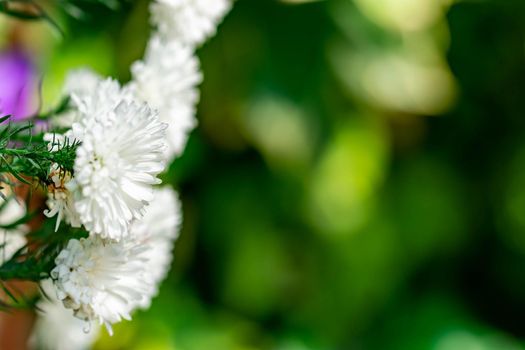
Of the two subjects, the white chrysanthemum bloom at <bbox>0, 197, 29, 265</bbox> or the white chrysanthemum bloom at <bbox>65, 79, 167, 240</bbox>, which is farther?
the white chrysanthemum bloom at <bbox>0, 197, 29, 265</bbox>

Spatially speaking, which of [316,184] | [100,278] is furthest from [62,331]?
[316,184]

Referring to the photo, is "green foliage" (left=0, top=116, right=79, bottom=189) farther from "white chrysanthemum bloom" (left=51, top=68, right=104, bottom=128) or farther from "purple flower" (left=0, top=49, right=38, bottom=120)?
"purple flower" (left=0, top=49, right=38, bottom=120)

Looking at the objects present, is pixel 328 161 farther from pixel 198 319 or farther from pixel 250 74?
pixel 198 319

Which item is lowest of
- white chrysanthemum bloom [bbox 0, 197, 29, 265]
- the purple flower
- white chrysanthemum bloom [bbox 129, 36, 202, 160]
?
the purple flower

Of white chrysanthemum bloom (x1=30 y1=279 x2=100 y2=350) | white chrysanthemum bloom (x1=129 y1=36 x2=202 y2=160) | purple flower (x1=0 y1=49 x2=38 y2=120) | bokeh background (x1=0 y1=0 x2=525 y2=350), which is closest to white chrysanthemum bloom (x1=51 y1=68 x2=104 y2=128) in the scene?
white chrysanthemum bloom (x1=129 y1=36 x2=202 y2=160)

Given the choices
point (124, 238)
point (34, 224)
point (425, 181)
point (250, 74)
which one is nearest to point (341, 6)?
point (250, 74)
